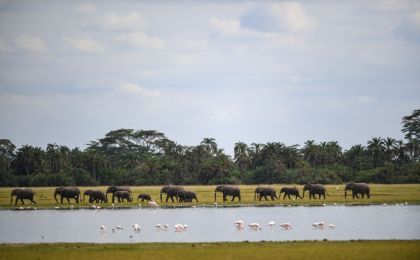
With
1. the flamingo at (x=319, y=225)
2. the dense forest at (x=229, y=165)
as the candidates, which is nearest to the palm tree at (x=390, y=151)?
the dense forest at (x=229, y=165)

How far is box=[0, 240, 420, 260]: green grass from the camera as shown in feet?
109

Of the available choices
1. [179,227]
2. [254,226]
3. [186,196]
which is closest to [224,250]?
[179,227]

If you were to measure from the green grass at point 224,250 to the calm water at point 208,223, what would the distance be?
363cm

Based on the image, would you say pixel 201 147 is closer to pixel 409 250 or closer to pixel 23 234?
pixel 23 234

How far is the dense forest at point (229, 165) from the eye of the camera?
115344 mm

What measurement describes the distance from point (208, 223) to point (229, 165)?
233ft

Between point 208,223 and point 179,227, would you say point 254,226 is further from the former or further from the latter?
point 208,223

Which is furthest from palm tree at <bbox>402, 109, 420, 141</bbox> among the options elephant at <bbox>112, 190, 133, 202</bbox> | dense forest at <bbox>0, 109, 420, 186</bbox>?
elephant at <bbox>112, 190, 133, 202</bbox>

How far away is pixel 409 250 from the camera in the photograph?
34219 millimetres

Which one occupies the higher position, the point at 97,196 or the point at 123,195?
the point at 123,195

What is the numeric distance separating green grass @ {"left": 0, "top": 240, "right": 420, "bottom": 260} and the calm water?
11.9ft

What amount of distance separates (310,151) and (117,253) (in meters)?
100

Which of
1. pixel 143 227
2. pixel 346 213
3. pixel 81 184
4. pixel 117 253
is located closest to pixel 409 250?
pixel 117 253

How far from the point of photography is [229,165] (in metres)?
122
